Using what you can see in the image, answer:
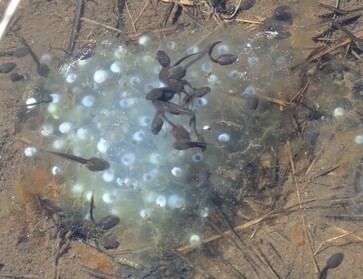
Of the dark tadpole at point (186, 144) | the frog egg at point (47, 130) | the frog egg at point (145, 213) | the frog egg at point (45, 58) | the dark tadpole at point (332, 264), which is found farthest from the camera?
the frog egg at point (45, 58)

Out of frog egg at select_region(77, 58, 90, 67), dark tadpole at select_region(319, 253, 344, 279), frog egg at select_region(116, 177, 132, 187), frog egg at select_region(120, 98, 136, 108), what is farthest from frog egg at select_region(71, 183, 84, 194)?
dark tadpole at select_region(319, 253, 344, 279)

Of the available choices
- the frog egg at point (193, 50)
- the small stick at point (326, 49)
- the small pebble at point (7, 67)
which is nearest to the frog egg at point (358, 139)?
the small stick at point (326, 49)

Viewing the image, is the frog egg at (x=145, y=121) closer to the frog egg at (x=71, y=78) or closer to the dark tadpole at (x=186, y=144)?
the dark tadpole at (x=186, y=144)

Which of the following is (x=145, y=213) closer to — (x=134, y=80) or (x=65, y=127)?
(x=65, y=127)

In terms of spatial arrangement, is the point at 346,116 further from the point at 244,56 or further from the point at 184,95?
the point at 184,95

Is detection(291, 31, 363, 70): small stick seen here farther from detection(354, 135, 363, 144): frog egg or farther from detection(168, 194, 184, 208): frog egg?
detection(168, 194, 184, 208): frog egg

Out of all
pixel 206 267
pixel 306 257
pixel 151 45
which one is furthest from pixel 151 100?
pixel 306 257
